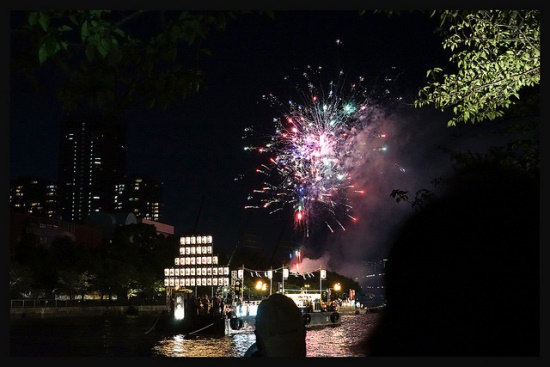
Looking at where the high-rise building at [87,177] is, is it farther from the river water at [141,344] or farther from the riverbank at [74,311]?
the river water at [141,344]

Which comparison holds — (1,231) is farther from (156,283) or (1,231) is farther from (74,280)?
(156,283)

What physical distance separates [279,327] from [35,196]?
9465 cm

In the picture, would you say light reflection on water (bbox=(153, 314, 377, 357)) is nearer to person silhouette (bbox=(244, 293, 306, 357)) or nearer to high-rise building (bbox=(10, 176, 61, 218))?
person silhouette (bbox=(244, 293, 306, 357))

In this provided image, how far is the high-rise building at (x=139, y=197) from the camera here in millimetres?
108500

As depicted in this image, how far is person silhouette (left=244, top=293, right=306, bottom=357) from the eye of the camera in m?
2.60

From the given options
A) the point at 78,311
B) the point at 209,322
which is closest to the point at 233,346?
the point at 209,322

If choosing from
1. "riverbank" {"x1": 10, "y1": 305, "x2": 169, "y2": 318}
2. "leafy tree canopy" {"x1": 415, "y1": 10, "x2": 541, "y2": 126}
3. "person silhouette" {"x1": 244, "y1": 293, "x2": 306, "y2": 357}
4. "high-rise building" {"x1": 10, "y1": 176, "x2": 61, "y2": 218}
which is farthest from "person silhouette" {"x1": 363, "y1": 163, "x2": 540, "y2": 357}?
"high-rise building" {"x1": 10, "y1": 176, "x2": 61, "y2": 218}

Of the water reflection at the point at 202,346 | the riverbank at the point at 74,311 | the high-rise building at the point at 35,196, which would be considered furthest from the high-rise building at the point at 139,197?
the water reflection at the point at 202,346

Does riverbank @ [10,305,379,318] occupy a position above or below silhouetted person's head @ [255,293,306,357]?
above

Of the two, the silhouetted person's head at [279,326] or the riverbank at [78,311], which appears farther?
the riverbank at [78,311]

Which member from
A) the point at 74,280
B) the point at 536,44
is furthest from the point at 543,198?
the point at 74,280

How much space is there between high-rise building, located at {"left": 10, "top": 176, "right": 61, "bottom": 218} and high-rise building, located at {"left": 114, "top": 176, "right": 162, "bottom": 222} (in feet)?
36.7

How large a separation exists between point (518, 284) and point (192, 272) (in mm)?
26372

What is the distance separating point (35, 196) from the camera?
91.6m
